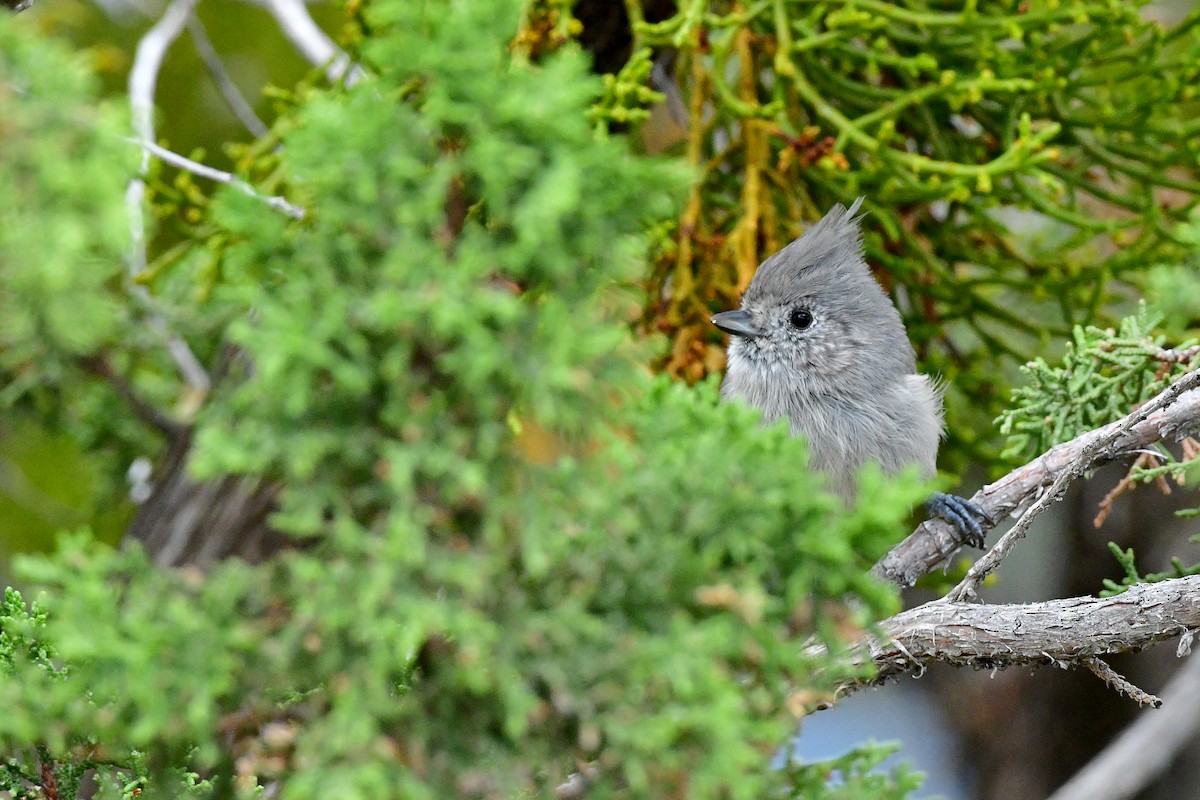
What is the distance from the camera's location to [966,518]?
177 centimetres

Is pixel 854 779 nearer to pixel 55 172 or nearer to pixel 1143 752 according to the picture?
pixel 55 172

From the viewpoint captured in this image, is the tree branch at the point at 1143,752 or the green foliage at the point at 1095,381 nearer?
the green foliage at the point at 1095,381

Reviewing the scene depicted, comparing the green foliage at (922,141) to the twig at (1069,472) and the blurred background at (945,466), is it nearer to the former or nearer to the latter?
the blurred background at (945,466)

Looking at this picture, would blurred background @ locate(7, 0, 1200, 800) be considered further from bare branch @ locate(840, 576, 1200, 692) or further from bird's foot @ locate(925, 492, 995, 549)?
bare branch @ locate(840, 576, 1200, 692)

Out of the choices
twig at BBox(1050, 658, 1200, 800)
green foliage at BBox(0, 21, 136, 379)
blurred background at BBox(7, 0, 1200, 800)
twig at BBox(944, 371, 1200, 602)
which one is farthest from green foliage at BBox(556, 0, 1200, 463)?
green foliage at BBox(0, 21, 136, 379)

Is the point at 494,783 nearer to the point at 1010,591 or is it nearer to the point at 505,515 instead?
the point at 505,515

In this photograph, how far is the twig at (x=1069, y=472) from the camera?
158cm

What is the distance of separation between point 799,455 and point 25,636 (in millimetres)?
878

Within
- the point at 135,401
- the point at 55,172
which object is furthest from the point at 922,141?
the point at 55,172

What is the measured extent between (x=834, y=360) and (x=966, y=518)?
0.68m

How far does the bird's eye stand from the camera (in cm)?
241

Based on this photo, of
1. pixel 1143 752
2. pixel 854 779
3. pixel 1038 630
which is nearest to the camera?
pixel 854 779

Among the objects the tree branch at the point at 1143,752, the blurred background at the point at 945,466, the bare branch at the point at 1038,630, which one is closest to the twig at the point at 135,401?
the blurred background at the point at 945,466

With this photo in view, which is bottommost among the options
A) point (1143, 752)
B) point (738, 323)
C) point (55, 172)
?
point (1143, 752)
